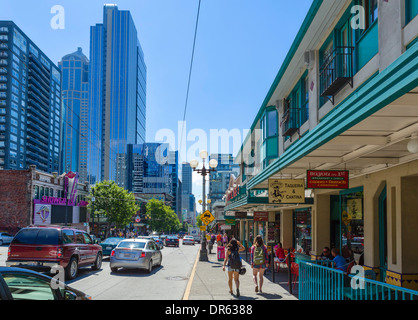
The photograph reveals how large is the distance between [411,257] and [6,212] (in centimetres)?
4829

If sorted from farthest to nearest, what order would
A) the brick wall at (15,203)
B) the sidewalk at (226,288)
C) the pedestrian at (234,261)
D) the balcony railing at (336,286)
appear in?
the brick wall at (15,203) < the pedestrian at (234,261) < the sidewalk at (226,288) < the balcony railing at (336,286)

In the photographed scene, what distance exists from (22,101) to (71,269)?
406 ft

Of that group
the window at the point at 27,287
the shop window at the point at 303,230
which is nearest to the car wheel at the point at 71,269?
the window at the point at 27,287

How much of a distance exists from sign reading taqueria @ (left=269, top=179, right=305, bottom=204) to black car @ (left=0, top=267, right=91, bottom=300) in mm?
7114

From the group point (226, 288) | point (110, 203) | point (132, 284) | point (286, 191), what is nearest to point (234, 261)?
point (226, 288)

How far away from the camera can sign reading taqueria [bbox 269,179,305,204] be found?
1162 centimetres

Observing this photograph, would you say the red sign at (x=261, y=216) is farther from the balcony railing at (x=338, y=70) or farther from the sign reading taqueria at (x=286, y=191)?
the balcony railing at (x=338, y=70)

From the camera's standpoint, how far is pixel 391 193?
9797 millimetres

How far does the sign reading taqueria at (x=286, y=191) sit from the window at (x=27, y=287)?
7.48 m

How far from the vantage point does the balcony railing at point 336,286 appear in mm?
5922

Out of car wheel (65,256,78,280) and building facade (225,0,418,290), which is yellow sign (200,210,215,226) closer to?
building facade (225,0,418,290)
